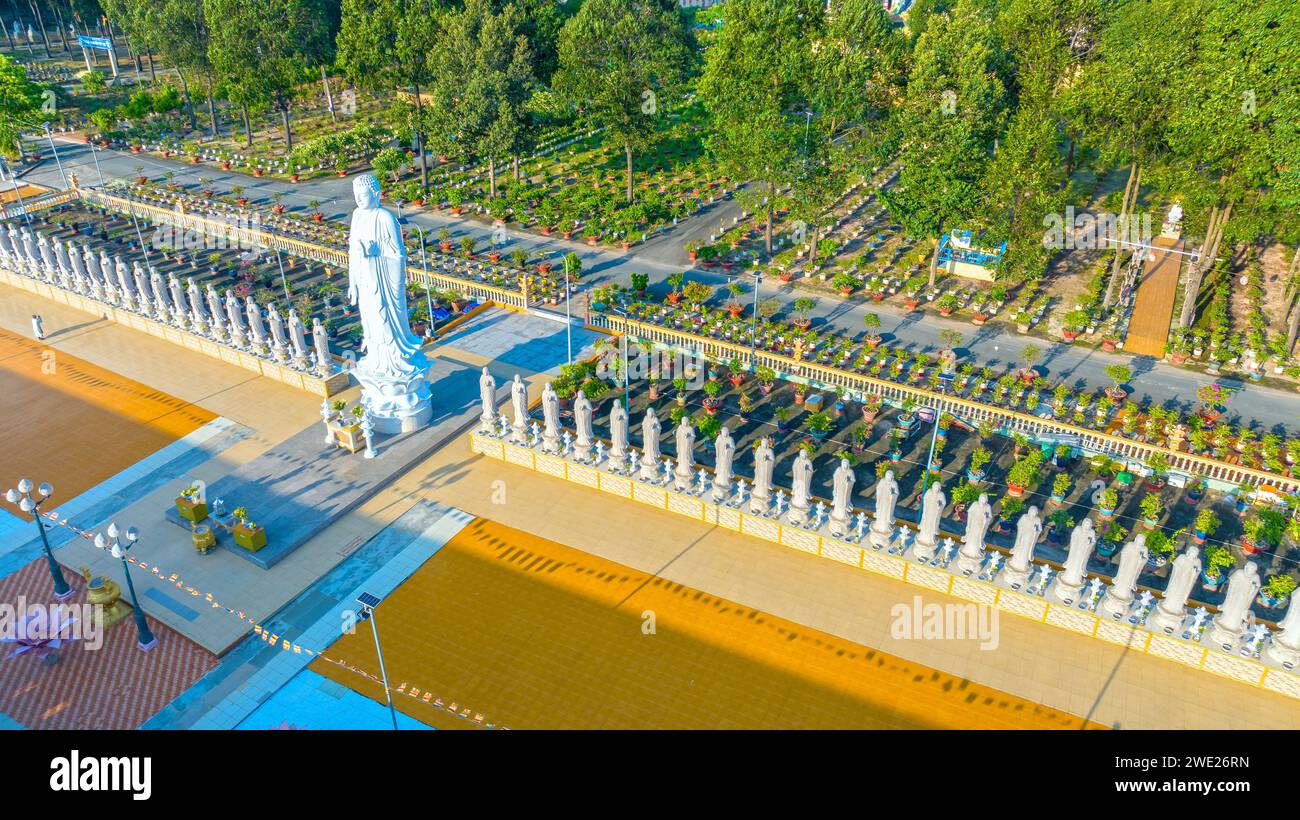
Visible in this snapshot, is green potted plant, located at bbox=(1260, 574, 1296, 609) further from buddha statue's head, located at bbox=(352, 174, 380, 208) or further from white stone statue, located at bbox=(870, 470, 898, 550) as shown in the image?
buddha statue's head, located at bbox=(352, 174, 380, 208)

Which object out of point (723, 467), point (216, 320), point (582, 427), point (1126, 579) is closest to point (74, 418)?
point (216, 320)

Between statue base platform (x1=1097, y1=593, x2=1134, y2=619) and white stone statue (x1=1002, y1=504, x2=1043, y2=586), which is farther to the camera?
white stone statue (x1=1002, y1=504, x2=1043, y2=586)

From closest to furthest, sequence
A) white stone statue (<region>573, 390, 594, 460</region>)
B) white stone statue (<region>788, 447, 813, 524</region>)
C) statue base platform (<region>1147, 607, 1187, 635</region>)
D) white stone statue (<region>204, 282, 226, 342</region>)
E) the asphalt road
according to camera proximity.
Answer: statue base platform (<region>1147, 607, 1187, 635</region>) → white stone statue (<region>788, 447, 813, 524</region>) → white stone statue (<region>573, 390, 594, 460</region>) → the asphalt road → white stone statue (<region>204, 282, 226, 342</region>)

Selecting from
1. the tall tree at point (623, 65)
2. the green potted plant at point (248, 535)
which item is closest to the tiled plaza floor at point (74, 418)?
the green potted plant at point (248, 535)

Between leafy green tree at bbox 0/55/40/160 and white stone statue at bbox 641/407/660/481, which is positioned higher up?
leafy green tree at bbox 0/55/40/160

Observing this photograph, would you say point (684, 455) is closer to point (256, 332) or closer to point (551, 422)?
point (551, 422)

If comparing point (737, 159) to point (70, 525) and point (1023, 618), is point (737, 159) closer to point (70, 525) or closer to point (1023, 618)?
point (1023, 618)

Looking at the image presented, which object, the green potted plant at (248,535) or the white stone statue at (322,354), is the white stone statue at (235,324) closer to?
the white stone statue at (322,354)

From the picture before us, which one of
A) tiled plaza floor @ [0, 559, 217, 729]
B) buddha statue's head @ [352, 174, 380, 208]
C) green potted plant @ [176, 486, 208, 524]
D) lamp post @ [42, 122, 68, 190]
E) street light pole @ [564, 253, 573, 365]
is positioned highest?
buddha statue's head @ [352, 174, 380, 208]

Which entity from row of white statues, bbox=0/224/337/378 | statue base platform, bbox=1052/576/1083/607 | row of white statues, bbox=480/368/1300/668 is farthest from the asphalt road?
statue base platform, bbox=1052/576/1083/607
